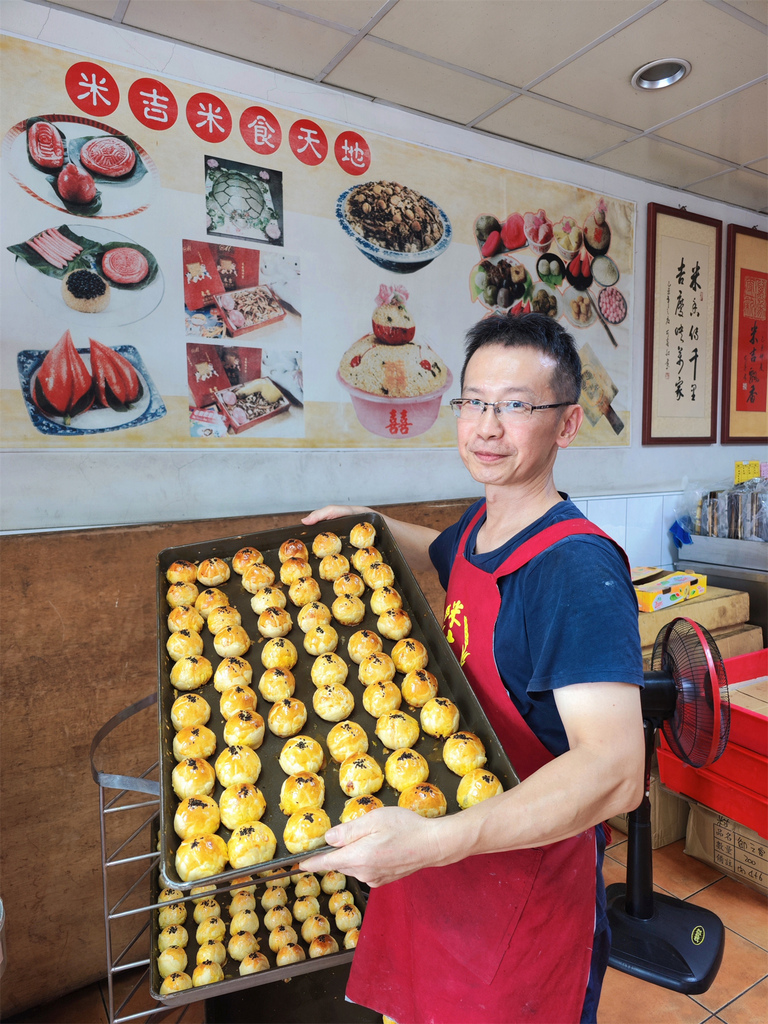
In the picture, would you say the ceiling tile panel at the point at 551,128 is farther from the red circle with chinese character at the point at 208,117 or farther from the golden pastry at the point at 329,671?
the golden pastry at the point at 329,671

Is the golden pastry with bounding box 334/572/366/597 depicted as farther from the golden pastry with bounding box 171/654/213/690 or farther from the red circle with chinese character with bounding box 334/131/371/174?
the red circle with chinese character with bounding box 334/131/371/174

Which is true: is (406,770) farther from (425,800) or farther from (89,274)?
(89,274)

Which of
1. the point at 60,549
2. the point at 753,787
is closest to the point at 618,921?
the point at 753,787

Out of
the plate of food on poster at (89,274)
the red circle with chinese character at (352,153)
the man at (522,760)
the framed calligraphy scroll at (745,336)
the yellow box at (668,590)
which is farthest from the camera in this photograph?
the framed calligraphy scroll at (745,336)

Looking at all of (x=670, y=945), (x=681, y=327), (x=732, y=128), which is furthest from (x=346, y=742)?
(x=681, y=327)

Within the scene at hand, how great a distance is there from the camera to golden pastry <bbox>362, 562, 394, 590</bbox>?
65.2 inches

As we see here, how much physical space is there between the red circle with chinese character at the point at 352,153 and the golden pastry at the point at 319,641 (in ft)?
6.88

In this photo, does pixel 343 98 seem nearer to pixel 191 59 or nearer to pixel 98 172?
pixel 191 59

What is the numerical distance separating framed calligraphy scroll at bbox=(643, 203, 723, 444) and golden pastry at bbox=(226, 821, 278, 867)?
3.34 meters

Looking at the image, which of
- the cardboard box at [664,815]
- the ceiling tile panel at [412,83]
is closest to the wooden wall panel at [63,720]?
the ceiling tile panel at [412,83]

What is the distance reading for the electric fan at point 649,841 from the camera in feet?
5.90

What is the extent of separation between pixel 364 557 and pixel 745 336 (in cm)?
373

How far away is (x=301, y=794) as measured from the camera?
3.93 feet

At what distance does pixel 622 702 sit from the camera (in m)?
1.05
